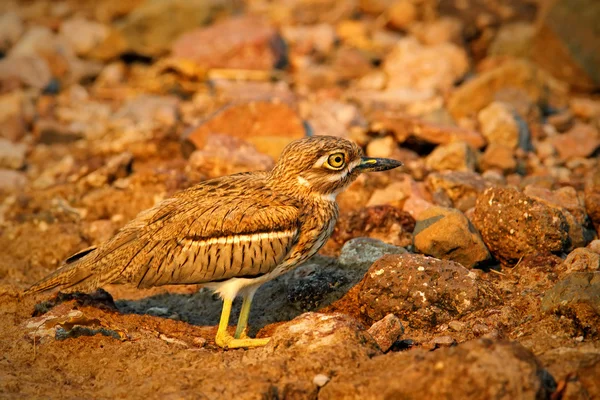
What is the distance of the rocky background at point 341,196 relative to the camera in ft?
17.0

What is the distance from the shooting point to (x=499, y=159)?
9125 millimetres

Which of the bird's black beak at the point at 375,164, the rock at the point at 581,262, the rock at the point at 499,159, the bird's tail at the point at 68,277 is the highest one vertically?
the bird's black beak at the point at 375,164

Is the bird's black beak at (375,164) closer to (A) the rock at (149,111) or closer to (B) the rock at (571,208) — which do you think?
(B) the rock at (571,208)

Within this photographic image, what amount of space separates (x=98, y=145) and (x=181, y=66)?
2.44 meters

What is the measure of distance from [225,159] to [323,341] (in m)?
4.03

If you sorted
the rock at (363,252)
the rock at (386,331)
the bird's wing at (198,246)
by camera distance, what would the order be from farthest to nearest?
the rock at (363,252), the bird's wing at (198,246), the rock at (386,331)

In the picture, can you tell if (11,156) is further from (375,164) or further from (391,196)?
(375,164)

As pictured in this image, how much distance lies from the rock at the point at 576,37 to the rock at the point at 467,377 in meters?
8.09

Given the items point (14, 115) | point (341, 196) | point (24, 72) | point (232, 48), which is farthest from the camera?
point (24, 72)

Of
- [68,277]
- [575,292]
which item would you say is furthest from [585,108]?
[68,277]

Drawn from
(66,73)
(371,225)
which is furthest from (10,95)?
(371,225)

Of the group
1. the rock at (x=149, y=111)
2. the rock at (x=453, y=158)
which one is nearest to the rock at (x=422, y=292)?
the rock at (x=453, y=158)

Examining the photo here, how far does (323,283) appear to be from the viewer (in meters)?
6.53

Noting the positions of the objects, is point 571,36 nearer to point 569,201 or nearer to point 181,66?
point 569,201
